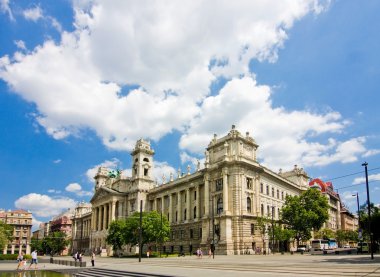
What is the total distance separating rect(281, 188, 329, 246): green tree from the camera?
67.2m

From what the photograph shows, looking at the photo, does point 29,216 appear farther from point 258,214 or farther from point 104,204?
point 258,214

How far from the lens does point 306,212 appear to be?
220 feet

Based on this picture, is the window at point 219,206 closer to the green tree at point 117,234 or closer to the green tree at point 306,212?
the green tree at point 306,212

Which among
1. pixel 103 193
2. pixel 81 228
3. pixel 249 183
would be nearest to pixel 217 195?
pixel 249 183

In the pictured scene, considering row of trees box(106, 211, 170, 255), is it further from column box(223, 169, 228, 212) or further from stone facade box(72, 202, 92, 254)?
stone facade box(72, 202, 92, 254)

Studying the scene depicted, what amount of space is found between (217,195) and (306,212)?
56.0ft

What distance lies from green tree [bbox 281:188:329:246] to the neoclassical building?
5944 millimetres

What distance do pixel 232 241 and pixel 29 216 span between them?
409 ft

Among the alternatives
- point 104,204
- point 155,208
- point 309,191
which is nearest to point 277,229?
point 309,191

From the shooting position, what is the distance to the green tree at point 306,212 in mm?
67188

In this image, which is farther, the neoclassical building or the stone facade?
the stone facade

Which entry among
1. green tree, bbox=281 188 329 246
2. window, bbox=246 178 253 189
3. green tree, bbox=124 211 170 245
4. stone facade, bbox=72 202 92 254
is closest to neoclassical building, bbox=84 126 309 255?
window, bbox=246 178 253 189

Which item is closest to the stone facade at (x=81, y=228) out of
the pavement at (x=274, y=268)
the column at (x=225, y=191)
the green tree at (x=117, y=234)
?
the green tree at (x=117, y=234)

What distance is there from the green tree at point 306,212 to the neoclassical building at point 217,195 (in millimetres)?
5944
